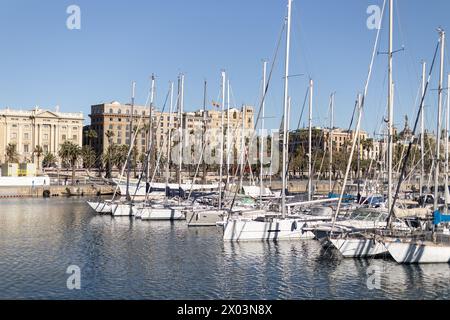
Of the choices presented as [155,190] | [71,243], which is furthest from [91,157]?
[71,243]

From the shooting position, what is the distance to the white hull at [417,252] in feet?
121

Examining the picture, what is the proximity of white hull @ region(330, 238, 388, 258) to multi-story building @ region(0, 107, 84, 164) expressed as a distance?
464ft

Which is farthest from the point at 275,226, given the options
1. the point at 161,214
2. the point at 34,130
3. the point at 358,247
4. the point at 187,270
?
the point at 34,130

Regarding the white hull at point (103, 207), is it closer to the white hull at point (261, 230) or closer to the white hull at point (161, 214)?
the white hull at point (161, 214)

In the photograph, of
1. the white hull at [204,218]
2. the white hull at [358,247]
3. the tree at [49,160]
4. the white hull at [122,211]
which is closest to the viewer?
the white hull at [358,247]

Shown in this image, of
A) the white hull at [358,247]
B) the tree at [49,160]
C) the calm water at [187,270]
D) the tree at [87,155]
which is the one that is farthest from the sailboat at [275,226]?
the tree at [49,160]

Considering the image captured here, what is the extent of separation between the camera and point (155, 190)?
7900 centimetres

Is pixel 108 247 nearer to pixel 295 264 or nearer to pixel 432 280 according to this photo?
pixel 295 264

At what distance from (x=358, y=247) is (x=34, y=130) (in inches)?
5860

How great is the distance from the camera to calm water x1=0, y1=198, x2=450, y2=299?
103 ft

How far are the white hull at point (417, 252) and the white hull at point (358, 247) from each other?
1552mm

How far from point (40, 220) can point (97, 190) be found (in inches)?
2022

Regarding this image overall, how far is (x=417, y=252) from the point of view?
36938 mm

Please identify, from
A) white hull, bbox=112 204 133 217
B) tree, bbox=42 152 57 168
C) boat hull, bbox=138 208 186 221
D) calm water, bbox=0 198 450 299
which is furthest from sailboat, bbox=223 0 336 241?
tree, bbox=42 152 57 168
